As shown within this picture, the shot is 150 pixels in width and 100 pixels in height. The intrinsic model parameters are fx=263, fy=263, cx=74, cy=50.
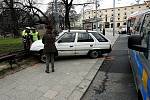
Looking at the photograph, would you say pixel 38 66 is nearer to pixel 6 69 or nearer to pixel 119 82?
pixel 6 69

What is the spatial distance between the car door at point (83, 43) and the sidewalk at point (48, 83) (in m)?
1.67

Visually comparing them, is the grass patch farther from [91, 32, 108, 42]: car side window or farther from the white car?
[91, 32, 108, 42]: car side window

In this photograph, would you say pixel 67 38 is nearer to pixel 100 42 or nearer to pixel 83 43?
pixel 83 43

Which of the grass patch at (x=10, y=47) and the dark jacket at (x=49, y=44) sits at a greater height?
the dark jacket at (x=49, y=44)

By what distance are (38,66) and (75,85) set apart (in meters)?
3.55

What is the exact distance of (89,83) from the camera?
812cm

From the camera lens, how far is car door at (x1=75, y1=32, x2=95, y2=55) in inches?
500

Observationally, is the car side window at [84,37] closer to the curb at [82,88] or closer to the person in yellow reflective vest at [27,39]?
the person in yellow reflective vest at [27,39]

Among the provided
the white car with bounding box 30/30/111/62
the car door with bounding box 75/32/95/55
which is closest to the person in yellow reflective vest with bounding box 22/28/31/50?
the white car with bounding box 30/30/111/62

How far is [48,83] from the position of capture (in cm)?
788

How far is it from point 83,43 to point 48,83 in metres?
5.26

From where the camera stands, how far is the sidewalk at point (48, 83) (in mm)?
6644

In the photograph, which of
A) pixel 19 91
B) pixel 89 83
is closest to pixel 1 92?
pixel 19 91

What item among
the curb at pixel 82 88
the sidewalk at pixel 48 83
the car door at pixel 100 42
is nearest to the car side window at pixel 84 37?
the car door at pixel 100 42
